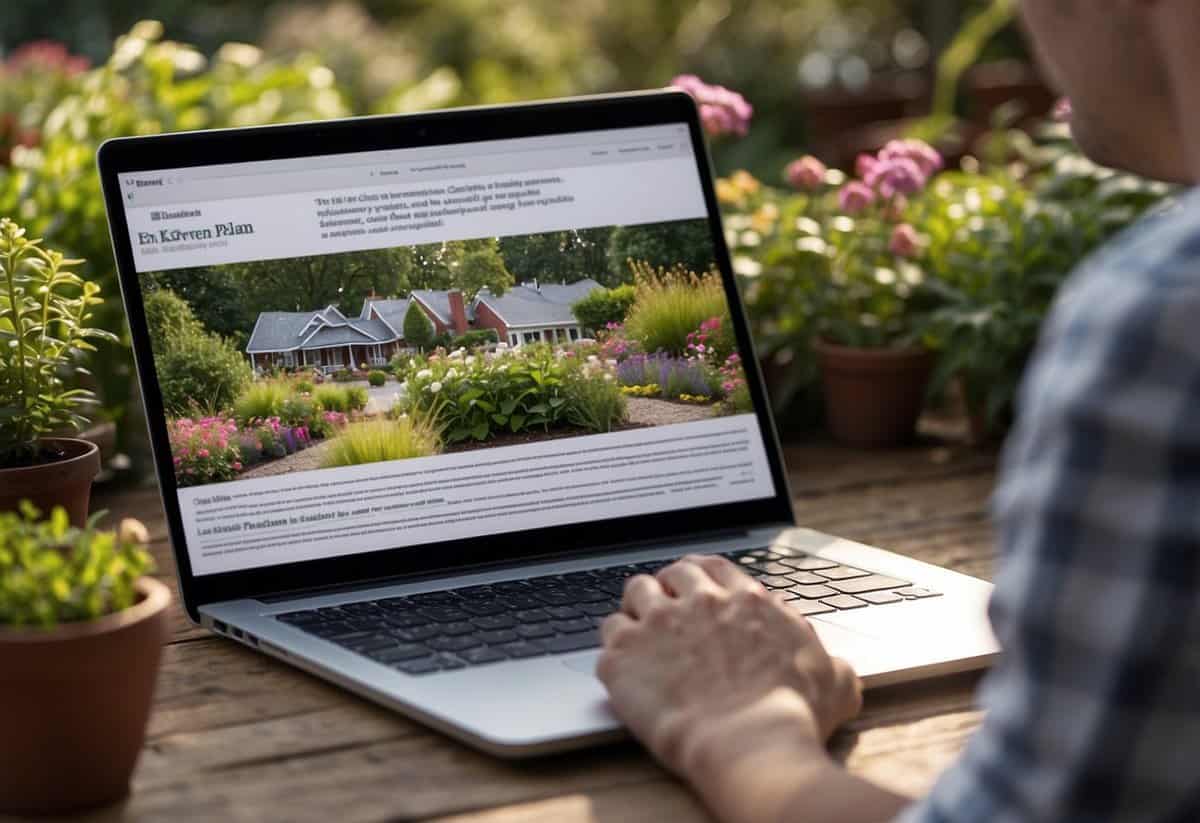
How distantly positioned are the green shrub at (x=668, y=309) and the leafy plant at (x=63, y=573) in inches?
24.5

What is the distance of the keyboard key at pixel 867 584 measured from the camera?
3.81 feet

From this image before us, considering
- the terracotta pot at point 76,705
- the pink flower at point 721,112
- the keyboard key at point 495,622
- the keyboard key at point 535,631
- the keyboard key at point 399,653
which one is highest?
the pink flower at point 721,112

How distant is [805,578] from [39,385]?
2.23 ft

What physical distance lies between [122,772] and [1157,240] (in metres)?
0.65

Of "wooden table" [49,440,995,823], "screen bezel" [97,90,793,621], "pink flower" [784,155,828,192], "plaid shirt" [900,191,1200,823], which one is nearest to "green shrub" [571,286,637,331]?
"screen bezel" [97,90,793,621]

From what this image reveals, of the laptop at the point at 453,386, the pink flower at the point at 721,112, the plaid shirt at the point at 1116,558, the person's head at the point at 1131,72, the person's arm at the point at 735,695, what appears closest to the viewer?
the plaid shirt at the point at 1116,558

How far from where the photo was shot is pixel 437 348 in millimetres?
1302

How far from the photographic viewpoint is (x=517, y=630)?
106 centimetres

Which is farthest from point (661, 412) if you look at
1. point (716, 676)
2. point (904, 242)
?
point (904, 242)

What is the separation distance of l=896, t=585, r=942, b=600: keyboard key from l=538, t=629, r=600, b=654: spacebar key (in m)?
0.27

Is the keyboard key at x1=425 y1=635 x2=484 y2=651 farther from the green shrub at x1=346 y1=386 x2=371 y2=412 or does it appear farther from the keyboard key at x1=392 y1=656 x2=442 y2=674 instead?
the green shrub at x1=346 y1=386 x2=371 y2=412

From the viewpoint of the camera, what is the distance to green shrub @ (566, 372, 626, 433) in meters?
1.33

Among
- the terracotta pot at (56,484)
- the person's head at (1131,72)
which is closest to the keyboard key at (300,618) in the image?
the terracotta pot at (56,484)

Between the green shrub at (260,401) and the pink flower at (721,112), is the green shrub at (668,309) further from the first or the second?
the pink flower at (721,112)
